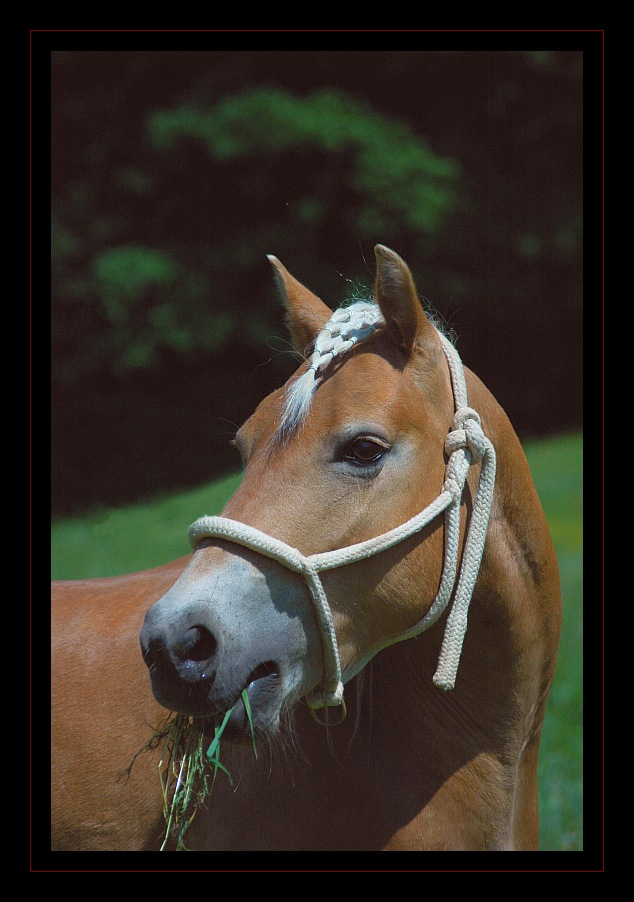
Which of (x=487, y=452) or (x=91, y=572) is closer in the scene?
(x=487, y=452)

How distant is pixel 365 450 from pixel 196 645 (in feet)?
1.93

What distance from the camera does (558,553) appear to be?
7.53 metres

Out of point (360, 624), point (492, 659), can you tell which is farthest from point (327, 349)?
point (492, 659)

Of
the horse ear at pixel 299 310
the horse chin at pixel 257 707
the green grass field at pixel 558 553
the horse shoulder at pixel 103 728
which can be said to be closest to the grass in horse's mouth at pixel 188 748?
the horse chin at pixel 257 707

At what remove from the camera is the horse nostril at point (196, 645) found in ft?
5.60

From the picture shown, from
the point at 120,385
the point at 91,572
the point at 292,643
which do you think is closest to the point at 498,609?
the point at 292,643

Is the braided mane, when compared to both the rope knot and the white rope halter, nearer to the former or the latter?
the white rope halter

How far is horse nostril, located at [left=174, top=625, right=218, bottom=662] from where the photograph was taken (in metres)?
1.71

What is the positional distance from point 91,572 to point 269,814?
4.79 metres

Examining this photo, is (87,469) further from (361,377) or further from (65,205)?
(361,377)

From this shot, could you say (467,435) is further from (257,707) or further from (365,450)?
(257,707)

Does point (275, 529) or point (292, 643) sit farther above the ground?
point (275, 529)

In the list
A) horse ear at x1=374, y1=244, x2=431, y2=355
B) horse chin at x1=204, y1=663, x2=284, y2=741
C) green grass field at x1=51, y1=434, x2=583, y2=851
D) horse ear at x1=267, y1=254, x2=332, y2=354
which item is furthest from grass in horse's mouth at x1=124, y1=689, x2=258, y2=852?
green grass field at x1=51, y1=434, x2=583, y2=851
